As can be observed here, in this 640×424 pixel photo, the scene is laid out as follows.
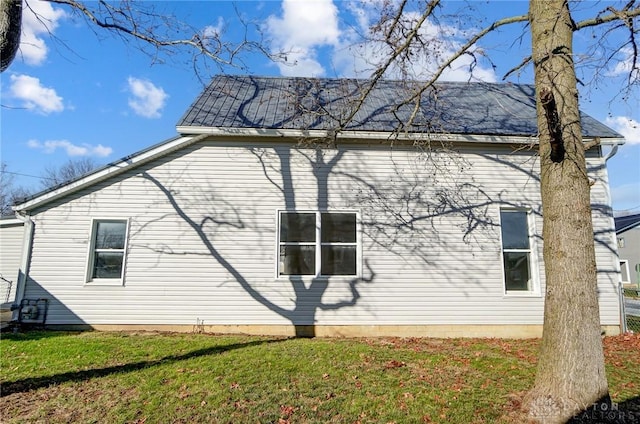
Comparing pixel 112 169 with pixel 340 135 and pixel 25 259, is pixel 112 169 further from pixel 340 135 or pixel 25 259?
pixel 340 135

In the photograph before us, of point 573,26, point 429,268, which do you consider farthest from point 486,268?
point 573,26

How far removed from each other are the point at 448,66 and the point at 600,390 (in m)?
4.53

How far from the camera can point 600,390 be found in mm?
3553

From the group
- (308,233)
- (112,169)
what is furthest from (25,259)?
(308,233)

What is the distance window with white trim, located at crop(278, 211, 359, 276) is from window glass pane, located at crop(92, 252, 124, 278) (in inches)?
140

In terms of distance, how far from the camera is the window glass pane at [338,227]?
8344 mm

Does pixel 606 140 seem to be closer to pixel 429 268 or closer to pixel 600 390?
pixel 429 268

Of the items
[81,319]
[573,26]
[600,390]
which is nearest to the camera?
[600,390]

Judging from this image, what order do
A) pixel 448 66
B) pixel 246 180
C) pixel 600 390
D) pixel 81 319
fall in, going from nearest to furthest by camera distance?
pixel 600 390 < pixel 448 66 < pixel 81 319 < pixel 246 180

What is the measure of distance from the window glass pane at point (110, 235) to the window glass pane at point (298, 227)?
3.54 m

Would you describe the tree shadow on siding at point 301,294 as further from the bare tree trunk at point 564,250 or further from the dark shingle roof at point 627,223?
the dark shingle roof at point 627,223

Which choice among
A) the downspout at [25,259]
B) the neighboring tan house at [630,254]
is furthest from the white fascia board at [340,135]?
the neighboring tan house at [630,254]

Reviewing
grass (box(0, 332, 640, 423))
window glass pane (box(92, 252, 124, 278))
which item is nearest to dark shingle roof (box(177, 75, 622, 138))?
window glass pane (box(92, 252, 124, 278))

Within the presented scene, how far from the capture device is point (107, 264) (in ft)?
26.6
